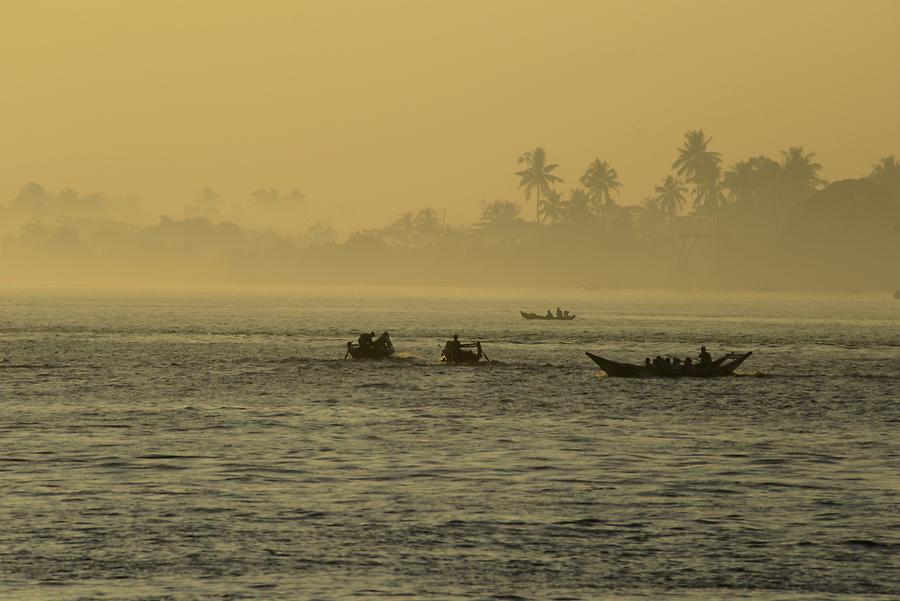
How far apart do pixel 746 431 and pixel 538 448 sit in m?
10.4

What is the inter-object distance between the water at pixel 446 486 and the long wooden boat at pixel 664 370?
2.72 feet

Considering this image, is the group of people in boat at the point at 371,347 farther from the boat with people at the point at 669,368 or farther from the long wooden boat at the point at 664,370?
the boat with people at the point at 669,368

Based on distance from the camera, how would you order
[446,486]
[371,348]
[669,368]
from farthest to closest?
[371,348], [669,368], [446,486]

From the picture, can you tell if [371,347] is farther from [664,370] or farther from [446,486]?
[446,486]

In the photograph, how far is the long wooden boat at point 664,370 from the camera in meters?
77.2

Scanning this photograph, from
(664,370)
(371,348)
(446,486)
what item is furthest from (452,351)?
(446,486)

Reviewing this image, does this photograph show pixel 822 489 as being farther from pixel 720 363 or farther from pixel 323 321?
pixel 323 321

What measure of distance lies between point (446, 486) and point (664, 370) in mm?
40039

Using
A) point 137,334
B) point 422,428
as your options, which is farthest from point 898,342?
point 422,428

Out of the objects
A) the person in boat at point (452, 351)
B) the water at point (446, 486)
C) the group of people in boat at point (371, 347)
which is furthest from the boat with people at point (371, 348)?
the water at point (446, 486)

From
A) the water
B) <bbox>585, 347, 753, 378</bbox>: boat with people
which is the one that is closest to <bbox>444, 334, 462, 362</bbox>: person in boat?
the water

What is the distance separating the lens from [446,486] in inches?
1529

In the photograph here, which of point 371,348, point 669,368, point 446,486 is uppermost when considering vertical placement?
point 371,348

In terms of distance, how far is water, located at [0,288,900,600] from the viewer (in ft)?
91.9
